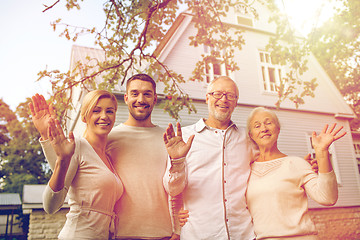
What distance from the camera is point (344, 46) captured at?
44.5ft

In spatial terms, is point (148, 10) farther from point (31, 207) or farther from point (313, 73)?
point (313, 73)

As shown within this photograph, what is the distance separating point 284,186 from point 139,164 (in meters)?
1.26

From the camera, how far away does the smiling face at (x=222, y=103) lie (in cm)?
275

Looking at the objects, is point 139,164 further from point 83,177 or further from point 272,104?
point 272,104

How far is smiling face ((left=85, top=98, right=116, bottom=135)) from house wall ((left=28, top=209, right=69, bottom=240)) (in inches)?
293

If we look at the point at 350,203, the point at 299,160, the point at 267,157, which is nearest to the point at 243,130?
the point at 267,157

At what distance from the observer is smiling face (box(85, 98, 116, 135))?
2.48m

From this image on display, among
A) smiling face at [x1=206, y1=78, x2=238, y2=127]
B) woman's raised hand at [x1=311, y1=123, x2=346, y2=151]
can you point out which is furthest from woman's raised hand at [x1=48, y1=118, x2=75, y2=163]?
woman's raised hand at [x1=311, y1=123, x2=346, y2=151]

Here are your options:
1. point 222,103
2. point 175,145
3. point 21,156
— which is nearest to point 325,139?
point 222,103

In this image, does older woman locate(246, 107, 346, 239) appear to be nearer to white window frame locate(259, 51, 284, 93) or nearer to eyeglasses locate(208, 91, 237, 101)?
eyeglasses locate(208, 91, 237, 101)

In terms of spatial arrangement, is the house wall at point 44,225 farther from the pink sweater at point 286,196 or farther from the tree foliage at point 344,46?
the tree foliage at point 344,46

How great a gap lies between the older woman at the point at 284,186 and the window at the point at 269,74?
994cm

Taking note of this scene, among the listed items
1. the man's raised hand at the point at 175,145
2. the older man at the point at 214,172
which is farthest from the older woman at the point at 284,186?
the man's raised hand at the point at 175,145

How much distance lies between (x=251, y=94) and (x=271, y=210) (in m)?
9.41
